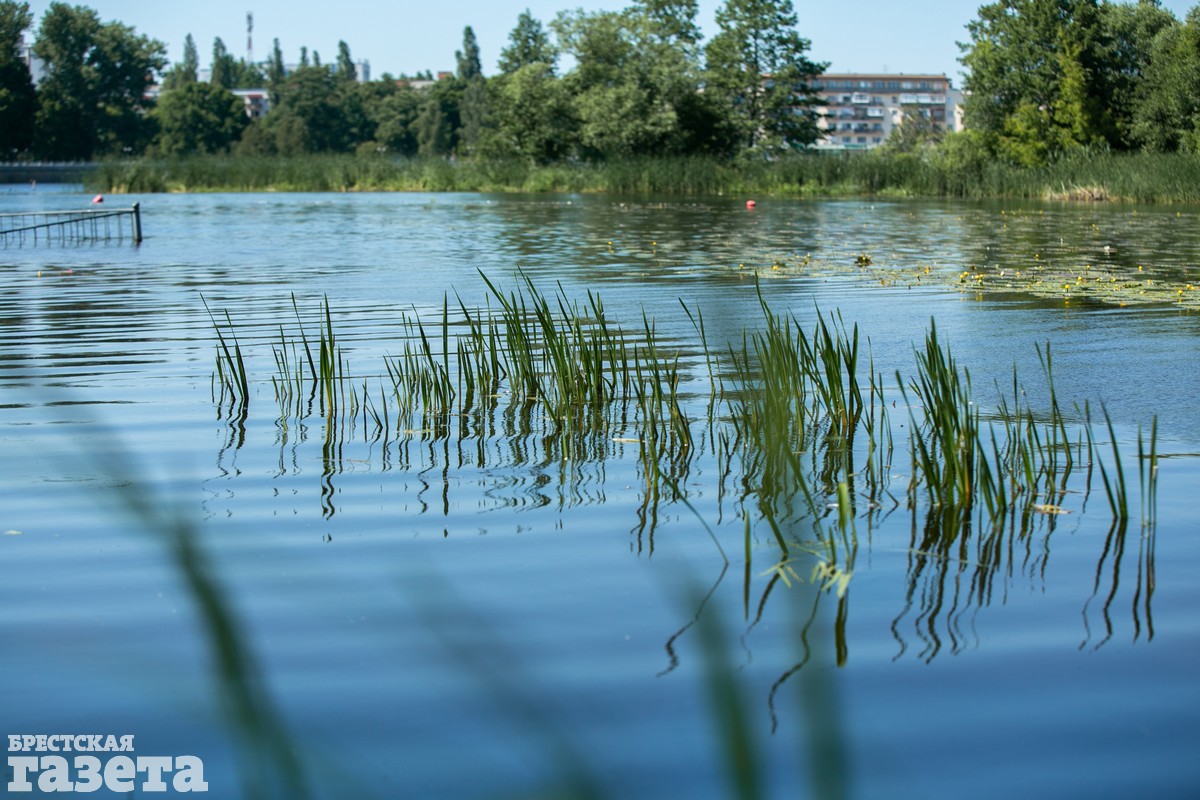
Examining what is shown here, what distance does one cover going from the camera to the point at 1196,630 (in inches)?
151

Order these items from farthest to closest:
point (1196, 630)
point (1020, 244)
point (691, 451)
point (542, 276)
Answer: point (1020, 244) < point (542, 276) < point (691, 451) < point (1196, 630)

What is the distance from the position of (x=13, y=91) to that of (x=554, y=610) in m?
114

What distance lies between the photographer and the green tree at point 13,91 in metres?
104

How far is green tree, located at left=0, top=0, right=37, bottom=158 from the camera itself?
10394 centimetres

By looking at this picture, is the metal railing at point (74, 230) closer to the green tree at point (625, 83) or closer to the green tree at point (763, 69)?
the green tree at point (625, 83)

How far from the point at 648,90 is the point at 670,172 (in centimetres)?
1253

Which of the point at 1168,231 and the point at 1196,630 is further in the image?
the point at 1168,231

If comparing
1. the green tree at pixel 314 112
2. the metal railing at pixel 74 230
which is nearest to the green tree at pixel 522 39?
the green tree at pixel 314 112

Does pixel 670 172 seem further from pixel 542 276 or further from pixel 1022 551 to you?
pixel 1022 551

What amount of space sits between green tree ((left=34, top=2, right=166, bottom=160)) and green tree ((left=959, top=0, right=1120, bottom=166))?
256ft

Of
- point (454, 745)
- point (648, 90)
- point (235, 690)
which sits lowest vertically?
point (454, 745)

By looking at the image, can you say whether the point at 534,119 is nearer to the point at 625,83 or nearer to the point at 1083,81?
the point at 625,83

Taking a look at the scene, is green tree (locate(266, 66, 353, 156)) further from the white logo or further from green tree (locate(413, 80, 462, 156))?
the white logo

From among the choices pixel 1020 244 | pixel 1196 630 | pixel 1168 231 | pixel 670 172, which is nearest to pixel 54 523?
pixel 1196 630
